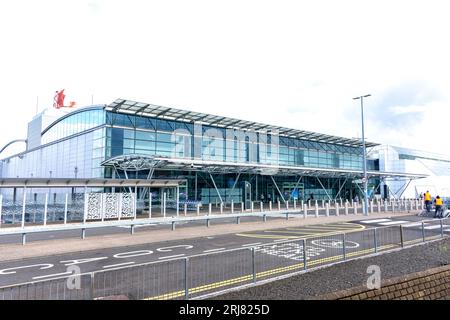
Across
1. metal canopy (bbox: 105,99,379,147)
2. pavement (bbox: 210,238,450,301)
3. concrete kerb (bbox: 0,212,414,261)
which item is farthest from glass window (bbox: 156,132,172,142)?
pavement (bbox: 210,238,450,301)

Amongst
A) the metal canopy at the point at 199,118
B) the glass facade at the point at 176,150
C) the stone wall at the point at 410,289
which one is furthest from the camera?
the glass facade at the point at 176,150

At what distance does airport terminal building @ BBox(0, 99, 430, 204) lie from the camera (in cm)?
2977

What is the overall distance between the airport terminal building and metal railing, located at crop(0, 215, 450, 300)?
1497 centimetres

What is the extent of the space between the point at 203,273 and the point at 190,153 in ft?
93.6

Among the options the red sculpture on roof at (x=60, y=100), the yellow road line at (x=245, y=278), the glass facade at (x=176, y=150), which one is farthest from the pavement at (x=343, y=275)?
the red sculpture on roof at (x=60, y=100)

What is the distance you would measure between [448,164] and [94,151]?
76147 mm

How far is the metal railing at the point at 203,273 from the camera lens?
16.6 ft

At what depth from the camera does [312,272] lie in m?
7.83

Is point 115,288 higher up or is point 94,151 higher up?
point 94,151

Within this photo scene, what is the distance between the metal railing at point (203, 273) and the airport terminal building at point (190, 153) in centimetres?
1497

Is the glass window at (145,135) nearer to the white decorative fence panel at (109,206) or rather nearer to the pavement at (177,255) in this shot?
the white decorative fence panel at (109,206)

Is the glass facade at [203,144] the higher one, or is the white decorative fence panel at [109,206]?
A: the glass facade at [203,144]

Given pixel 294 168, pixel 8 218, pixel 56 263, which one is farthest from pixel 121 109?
pixel 56 263
